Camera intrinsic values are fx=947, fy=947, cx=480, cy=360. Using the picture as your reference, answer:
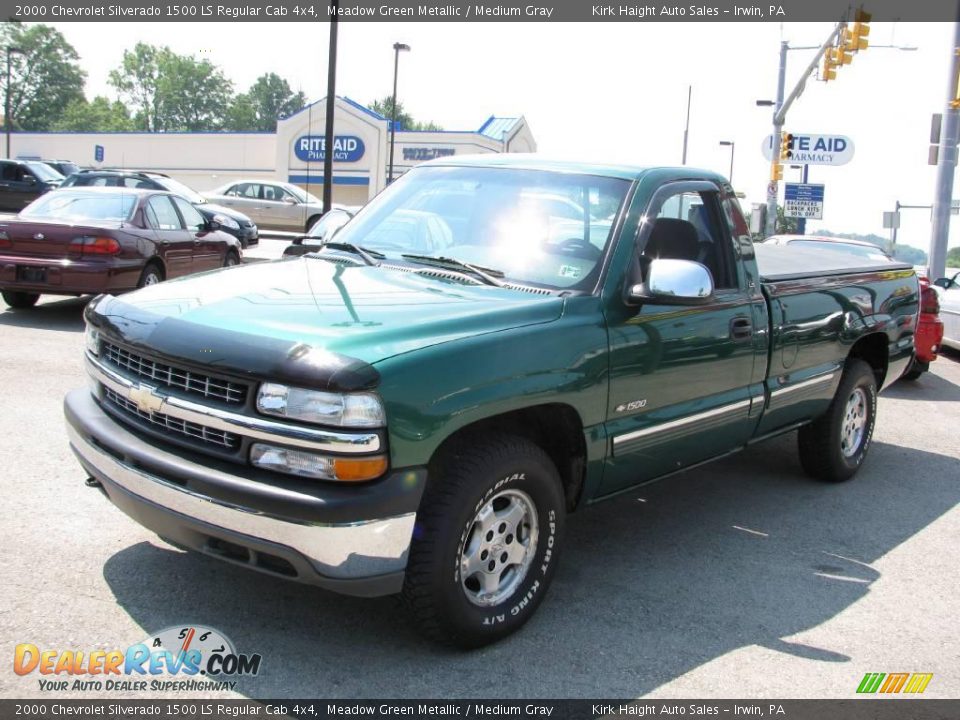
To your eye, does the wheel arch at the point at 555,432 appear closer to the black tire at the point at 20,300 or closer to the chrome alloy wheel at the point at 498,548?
the chrome alloy wheel at the point at 498,548

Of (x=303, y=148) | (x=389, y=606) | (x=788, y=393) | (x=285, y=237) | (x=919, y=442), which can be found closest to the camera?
(x=389, y=606)

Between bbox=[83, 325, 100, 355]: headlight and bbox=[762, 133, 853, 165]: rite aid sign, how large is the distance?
34332 mm

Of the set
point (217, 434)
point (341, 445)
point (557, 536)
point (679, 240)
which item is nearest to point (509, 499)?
point (557, 536)

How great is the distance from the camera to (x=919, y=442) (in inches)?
Result: 310

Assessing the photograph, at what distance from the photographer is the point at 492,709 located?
3.23 meters

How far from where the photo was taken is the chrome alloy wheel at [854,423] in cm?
634

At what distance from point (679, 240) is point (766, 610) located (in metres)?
1.82

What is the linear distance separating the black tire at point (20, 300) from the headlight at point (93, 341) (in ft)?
25.7

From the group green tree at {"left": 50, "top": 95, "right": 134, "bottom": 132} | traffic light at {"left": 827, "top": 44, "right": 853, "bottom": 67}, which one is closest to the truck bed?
traffic light at {"left": 827, "top": 44, "right": 853, "bottom": 67}

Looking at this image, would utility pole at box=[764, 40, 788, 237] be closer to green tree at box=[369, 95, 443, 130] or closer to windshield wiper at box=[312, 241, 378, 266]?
windshield wiper at box=[312, 241, 378, 266]

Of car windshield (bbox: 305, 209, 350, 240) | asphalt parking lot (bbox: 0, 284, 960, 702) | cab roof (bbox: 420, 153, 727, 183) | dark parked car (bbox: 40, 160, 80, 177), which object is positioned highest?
dark parked car (bbox: 40, 160, 80, 177)

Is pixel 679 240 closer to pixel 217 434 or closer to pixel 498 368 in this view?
pixel 498 368

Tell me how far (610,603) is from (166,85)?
127m

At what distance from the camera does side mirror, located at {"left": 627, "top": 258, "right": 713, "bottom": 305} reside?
4.02 meters
